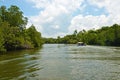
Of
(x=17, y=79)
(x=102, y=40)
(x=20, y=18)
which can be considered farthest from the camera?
(x=102, y=40)

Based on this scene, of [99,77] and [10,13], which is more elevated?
[10,13]

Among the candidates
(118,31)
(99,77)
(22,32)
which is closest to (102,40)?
(118,31)

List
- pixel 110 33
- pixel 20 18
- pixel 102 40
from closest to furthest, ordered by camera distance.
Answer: pixel 20 18 < pixel 110 33 < pixel 102 40

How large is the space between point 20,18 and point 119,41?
194ft

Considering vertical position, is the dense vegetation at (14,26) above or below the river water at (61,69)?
above

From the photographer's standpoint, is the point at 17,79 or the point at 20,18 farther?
the point at 20,18

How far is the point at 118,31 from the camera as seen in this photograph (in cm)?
12950

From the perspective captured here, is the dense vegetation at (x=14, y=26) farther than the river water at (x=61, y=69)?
Yes

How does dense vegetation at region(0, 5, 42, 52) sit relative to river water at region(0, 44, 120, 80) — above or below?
above

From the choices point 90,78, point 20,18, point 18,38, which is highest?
point 20,18

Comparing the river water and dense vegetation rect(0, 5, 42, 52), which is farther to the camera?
dense vegetation rect(0, 5, 42, 52)

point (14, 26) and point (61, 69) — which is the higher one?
point (14, 26)

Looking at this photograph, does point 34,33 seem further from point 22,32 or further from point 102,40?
point 102,40

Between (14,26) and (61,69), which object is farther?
(14,26)
